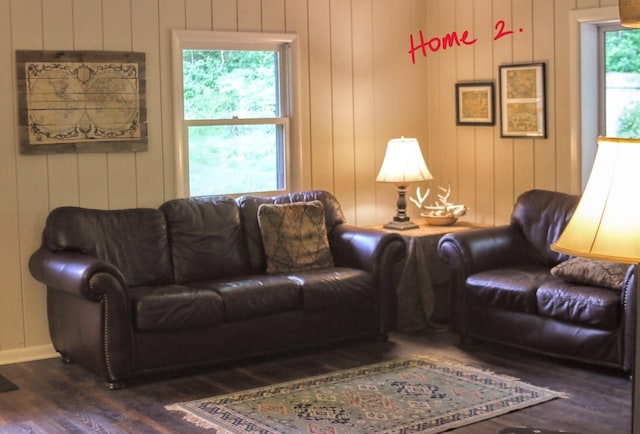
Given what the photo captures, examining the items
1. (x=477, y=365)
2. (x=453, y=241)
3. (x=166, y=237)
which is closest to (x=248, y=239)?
(x=166, y=237)

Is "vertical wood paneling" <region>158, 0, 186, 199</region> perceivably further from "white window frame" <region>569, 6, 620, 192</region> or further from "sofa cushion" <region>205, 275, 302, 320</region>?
"white window frame" <region>569, 6, 620, 192</region>

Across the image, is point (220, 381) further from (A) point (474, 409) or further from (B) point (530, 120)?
(B) point (530, 120)

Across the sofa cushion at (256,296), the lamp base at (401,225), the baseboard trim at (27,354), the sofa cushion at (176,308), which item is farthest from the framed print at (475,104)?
the baseboard trim at (27,354)

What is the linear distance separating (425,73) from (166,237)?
2.56m

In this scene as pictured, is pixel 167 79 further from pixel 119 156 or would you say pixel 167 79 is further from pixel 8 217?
pixel 8 217

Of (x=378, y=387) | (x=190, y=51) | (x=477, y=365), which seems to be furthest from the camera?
(x=190, y=51)

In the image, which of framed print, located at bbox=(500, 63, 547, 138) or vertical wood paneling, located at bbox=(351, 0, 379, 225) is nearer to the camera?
framed print, located at bbox=(500, 63, 547, 138)

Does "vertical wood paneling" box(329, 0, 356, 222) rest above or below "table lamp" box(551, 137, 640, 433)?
above

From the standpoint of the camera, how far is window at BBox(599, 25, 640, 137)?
5.90 m

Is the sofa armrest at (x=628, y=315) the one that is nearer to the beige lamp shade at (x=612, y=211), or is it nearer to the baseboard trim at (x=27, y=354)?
the beige lamp shade at (x=612, y=211)

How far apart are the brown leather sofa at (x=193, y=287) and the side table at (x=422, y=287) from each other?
15 centimetres

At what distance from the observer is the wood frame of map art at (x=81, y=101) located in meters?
5.46

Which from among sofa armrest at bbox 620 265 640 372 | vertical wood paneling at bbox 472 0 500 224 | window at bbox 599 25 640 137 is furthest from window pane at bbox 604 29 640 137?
sofa armrest at bbox 620 265 640 372

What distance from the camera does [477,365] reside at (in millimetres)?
5234
